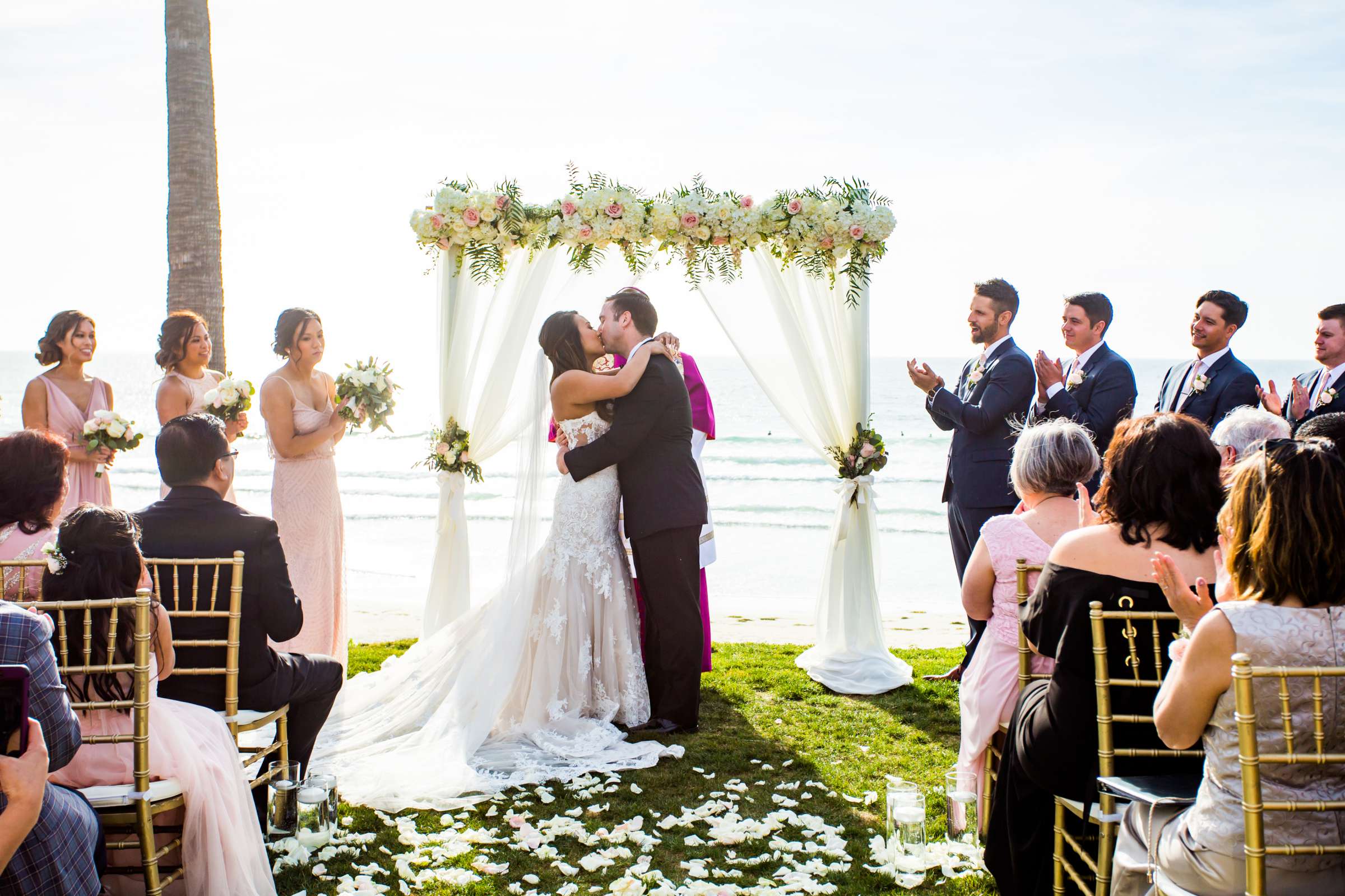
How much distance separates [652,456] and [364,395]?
1.62 m

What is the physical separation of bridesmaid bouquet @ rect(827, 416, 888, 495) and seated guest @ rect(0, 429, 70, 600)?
4260 mm

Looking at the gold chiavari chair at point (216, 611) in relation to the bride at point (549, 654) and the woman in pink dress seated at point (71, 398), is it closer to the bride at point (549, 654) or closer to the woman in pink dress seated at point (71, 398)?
the bride at point (549, 654)

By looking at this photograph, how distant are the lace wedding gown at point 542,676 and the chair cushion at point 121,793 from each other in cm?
167

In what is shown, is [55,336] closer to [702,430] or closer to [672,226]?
[672,226]

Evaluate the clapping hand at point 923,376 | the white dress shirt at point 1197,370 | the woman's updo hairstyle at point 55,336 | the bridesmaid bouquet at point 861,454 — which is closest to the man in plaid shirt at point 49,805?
the woman's updo hairstyle at point 55,336

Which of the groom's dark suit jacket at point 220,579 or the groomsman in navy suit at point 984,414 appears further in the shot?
the groomsman in navy suit at point 984,414

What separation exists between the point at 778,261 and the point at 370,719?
3.51 metres

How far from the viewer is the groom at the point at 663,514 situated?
5.09 meters

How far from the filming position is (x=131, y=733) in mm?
2980

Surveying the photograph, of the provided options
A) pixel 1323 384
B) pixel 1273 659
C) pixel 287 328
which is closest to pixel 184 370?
pixel 287 328

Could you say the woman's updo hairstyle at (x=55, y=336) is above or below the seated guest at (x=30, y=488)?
above

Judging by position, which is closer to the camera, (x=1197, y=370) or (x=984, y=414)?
(x=1197, y=370)

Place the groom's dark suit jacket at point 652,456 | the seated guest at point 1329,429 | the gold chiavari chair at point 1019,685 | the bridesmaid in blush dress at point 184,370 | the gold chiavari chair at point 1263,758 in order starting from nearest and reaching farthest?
the gold chiavari chair at point 1263,758, the gold chiavari chair at point 1019,685, the seated guest at point 1329,429, the groom's dark suit jacket at point 652,456, the bridesmaid in blush dress at point 184,370

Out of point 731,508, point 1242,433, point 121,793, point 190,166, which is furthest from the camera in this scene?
point 731,508
